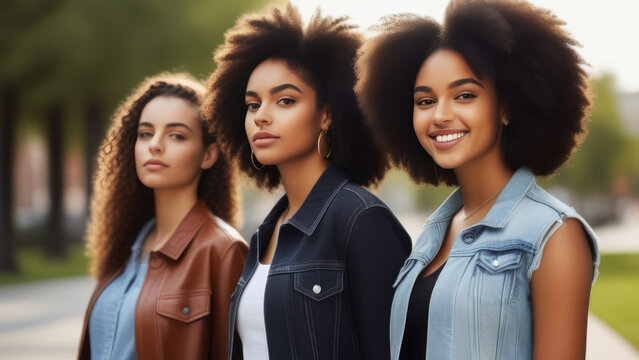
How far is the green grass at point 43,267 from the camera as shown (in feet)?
54.9

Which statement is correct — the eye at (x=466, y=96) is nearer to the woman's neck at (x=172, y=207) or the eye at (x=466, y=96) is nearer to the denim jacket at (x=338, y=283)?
the denim jacket at (x=338, y=283)

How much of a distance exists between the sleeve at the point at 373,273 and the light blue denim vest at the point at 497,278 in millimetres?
253

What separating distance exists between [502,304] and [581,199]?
36.2 meters

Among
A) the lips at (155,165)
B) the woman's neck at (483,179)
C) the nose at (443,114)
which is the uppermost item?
the lips at (155,165)

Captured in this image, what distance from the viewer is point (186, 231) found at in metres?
4.00

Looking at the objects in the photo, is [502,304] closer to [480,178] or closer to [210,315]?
[480,178]

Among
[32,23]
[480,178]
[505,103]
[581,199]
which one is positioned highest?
[581,199]

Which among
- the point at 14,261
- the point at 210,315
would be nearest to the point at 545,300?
the point at 210,315

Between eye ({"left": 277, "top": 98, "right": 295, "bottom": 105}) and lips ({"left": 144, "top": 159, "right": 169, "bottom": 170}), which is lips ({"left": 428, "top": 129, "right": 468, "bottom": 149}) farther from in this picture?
lips ({"left": 144, "top": 159, "right": 169, "bottom": 170})

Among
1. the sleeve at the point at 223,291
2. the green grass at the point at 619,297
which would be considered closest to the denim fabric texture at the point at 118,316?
the sleeve at the point at 223,291

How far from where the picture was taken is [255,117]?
3414mm

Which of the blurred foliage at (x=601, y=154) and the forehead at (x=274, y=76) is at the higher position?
the blurred foliage at (x=601, y=154)

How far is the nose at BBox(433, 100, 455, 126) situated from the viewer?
279cm

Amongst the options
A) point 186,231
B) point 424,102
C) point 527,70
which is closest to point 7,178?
point 186,231
